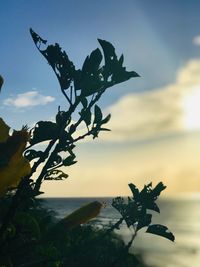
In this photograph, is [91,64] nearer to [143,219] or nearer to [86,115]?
[86,115]

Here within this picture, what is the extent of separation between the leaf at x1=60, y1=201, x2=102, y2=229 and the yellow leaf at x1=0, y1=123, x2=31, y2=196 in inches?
17.3

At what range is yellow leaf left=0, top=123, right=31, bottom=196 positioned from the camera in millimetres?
2641

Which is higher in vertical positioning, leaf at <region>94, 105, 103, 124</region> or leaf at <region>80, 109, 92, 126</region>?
leaf at <region>94, 105, 103, 124</region>

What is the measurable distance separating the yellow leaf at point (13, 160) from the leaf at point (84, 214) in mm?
439

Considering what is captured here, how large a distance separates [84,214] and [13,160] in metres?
0.58

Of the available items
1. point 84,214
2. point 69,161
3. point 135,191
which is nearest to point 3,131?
point 84,214

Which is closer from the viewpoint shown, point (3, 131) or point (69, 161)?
point (3, 131)

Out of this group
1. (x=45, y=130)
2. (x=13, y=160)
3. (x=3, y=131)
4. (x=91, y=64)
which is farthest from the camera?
(x=45, y=130)

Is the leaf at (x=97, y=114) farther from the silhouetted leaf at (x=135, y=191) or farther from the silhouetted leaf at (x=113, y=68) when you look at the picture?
the silhouetted leaf at (x=135, y=191)

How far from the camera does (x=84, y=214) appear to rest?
2.91 m

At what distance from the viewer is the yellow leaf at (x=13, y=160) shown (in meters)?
2.64

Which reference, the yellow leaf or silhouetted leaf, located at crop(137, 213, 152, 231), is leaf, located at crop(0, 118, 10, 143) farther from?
silhouetted leaf, located at crop(137, 213, 152, 231)

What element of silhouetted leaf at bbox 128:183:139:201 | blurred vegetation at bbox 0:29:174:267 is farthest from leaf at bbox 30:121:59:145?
silhouetted leaf at bbox 128:183:139:201

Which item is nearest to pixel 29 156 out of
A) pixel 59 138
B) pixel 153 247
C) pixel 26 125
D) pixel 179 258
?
pixel 59 138
